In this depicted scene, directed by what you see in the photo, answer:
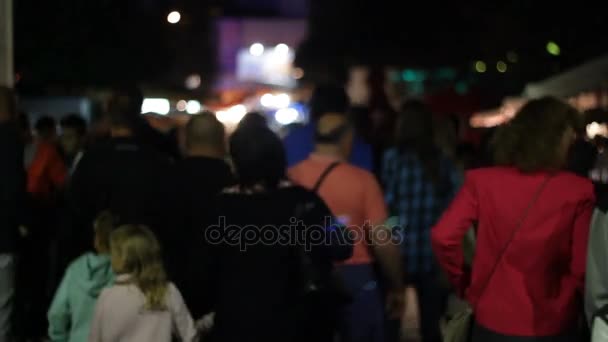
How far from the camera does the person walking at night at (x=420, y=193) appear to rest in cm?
702

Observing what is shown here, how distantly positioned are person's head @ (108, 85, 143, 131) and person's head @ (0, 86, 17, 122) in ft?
2.06

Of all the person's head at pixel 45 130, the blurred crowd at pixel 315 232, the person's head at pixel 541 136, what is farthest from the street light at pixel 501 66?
the person's head at pixel 541 136

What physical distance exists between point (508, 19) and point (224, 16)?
137ft

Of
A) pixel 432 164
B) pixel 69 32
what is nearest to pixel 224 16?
pixel 69 32

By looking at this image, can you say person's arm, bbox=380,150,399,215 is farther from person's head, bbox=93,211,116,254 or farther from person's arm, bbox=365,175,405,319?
person's head, bbox=93,211,116,254

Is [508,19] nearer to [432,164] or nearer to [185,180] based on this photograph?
[432,164]

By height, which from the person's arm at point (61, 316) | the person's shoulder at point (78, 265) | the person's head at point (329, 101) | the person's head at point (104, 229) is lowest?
the person's arm at point (61, 316)

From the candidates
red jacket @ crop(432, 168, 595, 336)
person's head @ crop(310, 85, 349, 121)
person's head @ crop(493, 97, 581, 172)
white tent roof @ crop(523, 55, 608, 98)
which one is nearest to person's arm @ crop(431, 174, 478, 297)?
red jacket @ crop(432, 168, 595, 336)

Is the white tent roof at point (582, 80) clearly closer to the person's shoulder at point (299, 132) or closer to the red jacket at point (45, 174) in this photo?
the red jacket at point (45, 174)

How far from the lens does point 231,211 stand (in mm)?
4234

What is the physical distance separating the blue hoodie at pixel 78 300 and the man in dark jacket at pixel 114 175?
0.45 m

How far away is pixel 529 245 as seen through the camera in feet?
13.6

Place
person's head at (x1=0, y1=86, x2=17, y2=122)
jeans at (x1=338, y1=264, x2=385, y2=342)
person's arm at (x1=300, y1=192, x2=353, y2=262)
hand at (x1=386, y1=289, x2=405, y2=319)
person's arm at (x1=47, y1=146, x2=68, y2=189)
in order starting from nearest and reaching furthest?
person's arm at (x1=300, y1=192, x2=353, y2=262)
jeans at (x1=338, y1=264, x2=385, y2=342)
hand at (x1=386, y1=289, x2=405, y2=319)
person's head at (x1=0, y1=86, x2=17, y2=122)
person's arm at (x1=47, y1=146, x2=68, y2=189)

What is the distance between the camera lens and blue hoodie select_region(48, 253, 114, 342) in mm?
5637
